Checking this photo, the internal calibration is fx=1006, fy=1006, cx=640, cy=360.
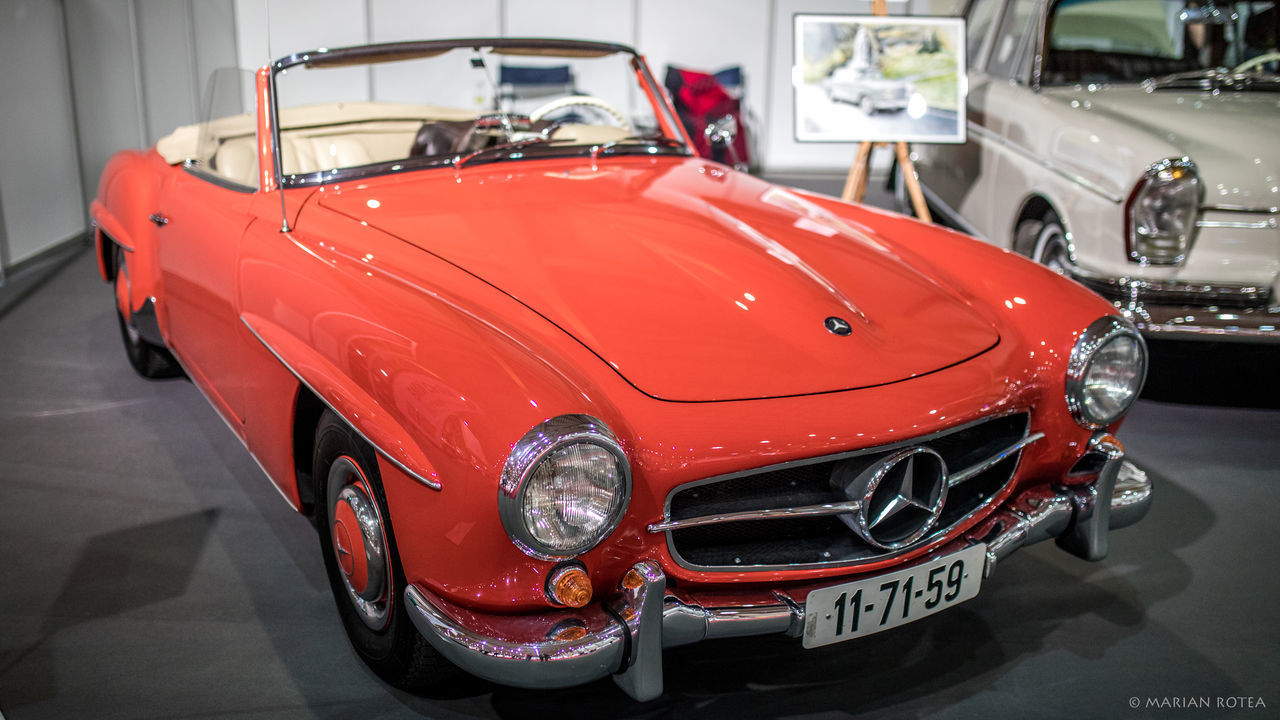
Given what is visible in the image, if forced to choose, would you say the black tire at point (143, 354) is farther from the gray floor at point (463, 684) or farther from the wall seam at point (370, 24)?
the wall seam at point (370, 24)

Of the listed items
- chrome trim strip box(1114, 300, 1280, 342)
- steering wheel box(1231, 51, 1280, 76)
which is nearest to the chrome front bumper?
chrome trim strip box(1114, 300, 1280, 342)

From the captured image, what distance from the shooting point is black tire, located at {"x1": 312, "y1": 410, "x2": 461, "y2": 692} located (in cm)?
173

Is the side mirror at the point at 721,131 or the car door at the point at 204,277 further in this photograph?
the side mirror at the point at 721,131

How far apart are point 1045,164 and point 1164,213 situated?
629 millimetres

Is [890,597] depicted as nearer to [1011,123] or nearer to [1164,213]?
[1164,213]

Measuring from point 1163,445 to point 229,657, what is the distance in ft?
8.96

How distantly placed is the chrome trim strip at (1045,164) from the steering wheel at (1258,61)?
911 mm

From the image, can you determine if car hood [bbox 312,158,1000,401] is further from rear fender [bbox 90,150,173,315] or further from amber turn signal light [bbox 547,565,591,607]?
rear fender [bbox 90,150,173,315]

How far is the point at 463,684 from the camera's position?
1.90 meters

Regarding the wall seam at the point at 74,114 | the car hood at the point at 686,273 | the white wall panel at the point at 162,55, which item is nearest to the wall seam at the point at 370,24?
the white wall panel at the point at 162,55

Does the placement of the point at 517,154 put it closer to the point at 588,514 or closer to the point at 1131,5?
the point at 588,514

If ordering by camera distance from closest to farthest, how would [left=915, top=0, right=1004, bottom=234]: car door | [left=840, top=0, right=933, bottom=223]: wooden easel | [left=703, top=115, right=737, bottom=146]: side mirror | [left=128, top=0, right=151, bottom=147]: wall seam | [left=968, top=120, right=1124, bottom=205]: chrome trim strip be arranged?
[left=703, top=115, right=737, bottom=146]: side mirror, [left=968, top=120, right=1124, bottom=205]: chrome trim strip, [left=840, top=0, right=933, bottom=223]: wooden easel, [left=915, top=0, right=1004, bottom=234]: car door, [left=128, top=0, right=151, bottom=147]: wall seam

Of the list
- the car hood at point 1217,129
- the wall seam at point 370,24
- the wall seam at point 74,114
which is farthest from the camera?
the wall seam at point 370,24

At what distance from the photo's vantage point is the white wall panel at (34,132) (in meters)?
4.98
